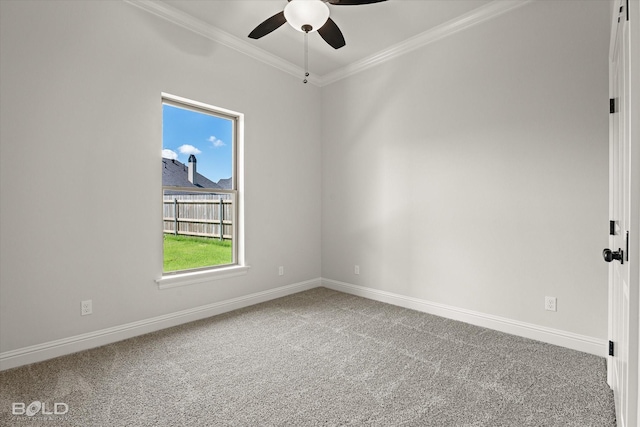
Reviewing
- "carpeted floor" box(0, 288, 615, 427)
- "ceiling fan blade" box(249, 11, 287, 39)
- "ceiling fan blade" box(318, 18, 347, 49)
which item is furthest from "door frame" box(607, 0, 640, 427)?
"ceiling fan blade" box(249, 11, 287, 39)

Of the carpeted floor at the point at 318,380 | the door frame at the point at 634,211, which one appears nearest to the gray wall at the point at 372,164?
the carpeted floor at the point at 318,380

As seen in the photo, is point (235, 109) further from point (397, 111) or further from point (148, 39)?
point (397, 111)

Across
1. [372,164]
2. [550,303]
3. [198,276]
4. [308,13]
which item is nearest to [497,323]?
[550,303]

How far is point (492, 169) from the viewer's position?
306 centimetres

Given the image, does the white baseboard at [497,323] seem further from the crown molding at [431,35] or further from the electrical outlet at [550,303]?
the crown molding at [431,35]

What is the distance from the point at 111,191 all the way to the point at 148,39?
1.44 m

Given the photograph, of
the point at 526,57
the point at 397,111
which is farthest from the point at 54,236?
the point at 526,57

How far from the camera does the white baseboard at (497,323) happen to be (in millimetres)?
2561

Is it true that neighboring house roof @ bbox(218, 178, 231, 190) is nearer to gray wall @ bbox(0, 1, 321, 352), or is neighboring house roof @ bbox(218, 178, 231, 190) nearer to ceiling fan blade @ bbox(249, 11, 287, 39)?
gray wall @ bbox(0, 1, 321, 352)

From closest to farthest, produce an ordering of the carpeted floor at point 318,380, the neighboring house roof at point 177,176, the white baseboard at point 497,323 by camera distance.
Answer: the carpeted floor at point 318,380, the white baseboard at point 497,323, the neighboring house roof at point 177,176

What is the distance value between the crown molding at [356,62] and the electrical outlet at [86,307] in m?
2.59

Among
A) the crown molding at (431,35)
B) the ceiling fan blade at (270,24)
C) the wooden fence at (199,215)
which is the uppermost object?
the crown molding at (431,35)

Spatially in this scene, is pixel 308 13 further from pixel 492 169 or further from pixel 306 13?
pixel 492 169

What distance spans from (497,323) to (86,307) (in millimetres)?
3589
